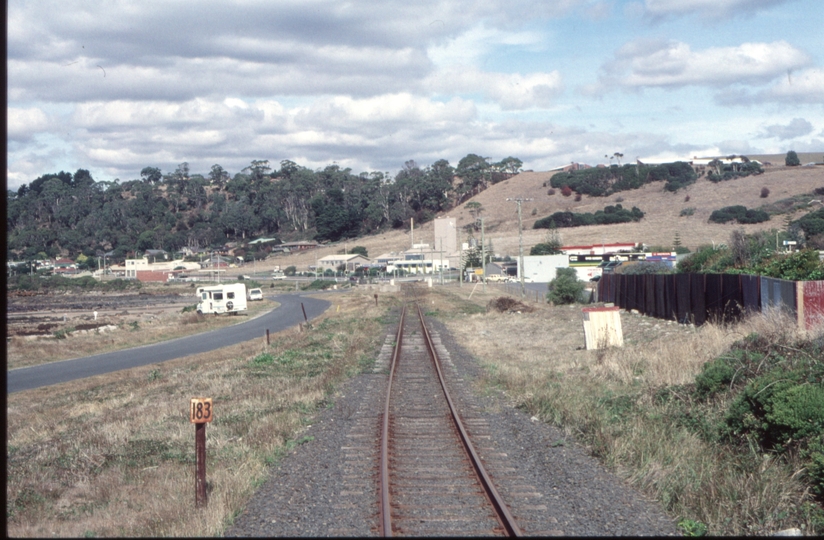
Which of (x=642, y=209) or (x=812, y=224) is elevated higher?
(x=642, y=209)

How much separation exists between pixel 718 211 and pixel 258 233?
119m

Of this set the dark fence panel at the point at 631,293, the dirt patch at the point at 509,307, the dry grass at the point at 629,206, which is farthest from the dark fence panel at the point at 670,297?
the dry grass at the point at 629,206

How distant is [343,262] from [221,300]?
75738mm

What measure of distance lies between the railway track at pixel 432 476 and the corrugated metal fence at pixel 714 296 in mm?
6920

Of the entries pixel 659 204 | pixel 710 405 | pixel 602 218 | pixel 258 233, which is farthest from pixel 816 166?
pixel 710 405

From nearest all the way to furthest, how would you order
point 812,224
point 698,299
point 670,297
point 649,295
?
point 698,299 < point 670,297 < point 649,295 < point 812,224

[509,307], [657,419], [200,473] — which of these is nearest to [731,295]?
[657,419]

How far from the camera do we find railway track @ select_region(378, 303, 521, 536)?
23.3ft

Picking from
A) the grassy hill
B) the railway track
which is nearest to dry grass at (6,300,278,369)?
the railway track

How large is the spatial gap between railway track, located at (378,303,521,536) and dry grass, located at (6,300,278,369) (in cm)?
2179

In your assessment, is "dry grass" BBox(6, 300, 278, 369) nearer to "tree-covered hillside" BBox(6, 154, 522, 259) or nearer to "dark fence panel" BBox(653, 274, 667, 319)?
"dark fence panel" BBox(653, 274, 667, 319)

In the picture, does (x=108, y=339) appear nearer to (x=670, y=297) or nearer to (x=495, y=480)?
(x=670, y=297)

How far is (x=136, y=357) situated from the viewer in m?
34.5

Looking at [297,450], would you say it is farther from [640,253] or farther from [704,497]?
[640,253]
